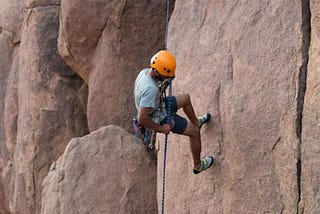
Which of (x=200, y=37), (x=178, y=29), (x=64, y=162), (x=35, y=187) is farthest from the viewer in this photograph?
(x=35, y=187)

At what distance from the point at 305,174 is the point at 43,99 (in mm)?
6336

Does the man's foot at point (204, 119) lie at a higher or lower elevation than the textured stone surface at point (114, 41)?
lower

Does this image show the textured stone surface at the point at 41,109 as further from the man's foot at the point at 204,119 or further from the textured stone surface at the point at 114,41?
the man's foot at the point at 204,119

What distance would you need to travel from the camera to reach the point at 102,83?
9086 millimetres

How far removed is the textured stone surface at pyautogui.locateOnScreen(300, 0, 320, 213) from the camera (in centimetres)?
491

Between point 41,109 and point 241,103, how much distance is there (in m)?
5.47

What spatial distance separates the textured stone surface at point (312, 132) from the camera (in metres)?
4.91

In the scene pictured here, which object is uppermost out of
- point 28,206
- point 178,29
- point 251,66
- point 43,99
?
point 178,29

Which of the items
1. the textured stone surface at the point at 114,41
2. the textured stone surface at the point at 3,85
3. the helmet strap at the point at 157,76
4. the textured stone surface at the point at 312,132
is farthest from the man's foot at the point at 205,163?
the textured stone surface at the point at 3,85

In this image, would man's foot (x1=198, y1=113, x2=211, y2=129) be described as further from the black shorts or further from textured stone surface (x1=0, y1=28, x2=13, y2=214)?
textured stone surface (x1=0, y1=28, x2=13, y2=214)

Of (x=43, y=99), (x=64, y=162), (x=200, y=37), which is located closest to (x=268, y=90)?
(x=200, y=37)

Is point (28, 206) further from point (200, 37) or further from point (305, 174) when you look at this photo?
point (305, 174)

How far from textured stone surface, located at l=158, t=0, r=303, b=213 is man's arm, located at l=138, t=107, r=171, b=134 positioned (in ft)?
2.06

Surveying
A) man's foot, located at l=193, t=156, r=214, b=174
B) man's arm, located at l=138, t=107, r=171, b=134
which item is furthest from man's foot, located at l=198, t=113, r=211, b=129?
man's arm, located at l=138, t=107, r=171, b=134
